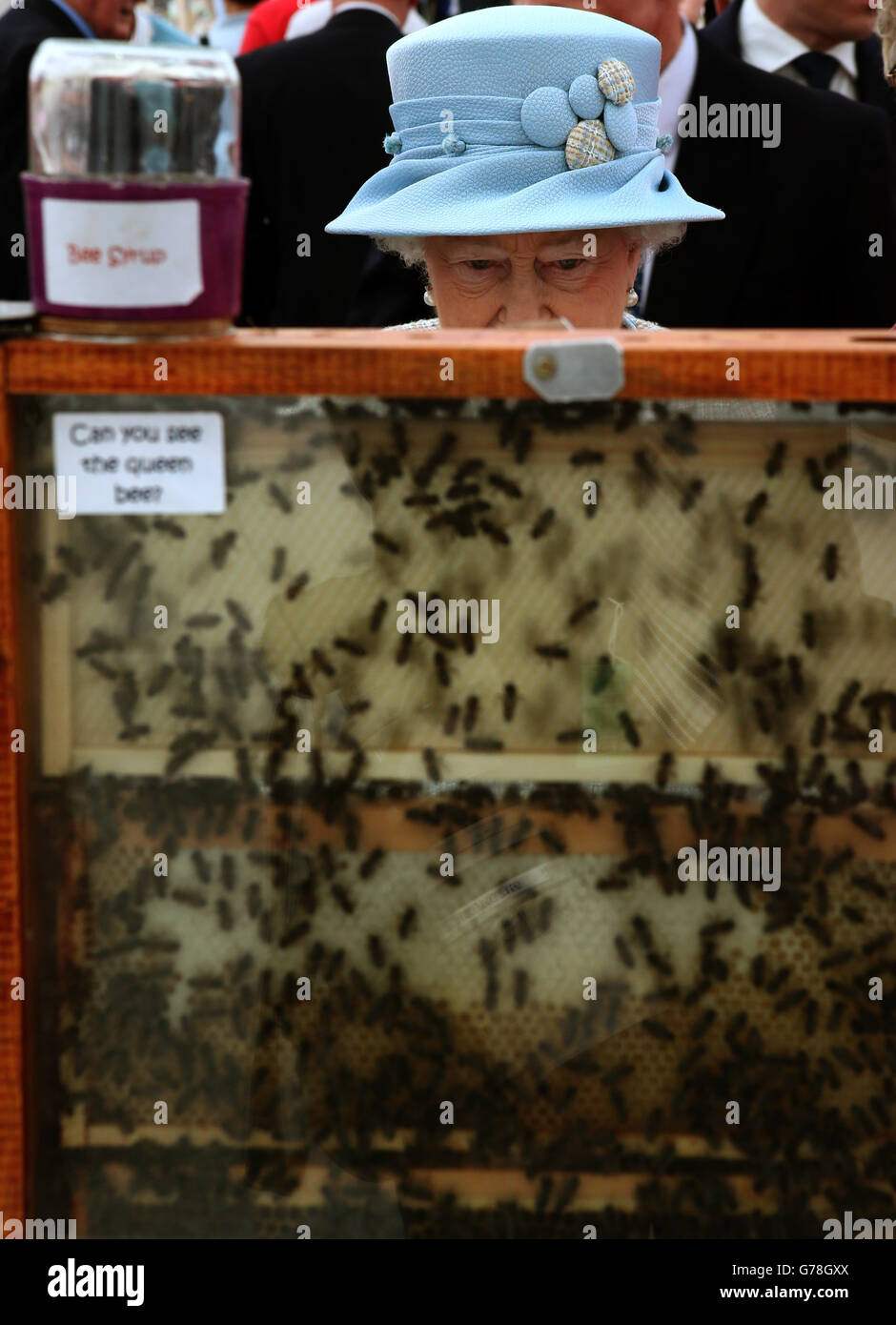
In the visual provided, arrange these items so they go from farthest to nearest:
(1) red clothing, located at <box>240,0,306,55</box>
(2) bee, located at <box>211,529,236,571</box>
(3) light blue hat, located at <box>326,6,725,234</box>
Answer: (1) red clothing, located at <box>240,0,306,55</box>
(3) light blue hat, located at <box>326,6,725,234</box>
(2) bee, located at <box>211,529,236,571</box>

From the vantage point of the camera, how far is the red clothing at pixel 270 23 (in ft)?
18.1

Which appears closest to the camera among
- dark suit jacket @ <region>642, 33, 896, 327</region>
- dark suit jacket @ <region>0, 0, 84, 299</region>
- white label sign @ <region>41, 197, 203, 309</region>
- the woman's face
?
white label sign @ <region>41, 197, 203, 309</region>

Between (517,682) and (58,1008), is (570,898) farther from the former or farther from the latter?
(58,1008)

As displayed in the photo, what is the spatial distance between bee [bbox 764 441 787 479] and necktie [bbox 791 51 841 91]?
12.0ft

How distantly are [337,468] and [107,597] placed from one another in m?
0.25

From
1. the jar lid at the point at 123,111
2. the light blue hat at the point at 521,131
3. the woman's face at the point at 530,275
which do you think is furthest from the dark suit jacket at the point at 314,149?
the jar lid at the point at 123,111

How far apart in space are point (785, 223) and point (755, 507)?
2.40 metres

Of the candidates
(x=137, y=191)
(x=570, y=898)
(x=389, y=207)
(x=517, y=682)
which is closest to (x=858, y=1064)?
(x=570, y=898)

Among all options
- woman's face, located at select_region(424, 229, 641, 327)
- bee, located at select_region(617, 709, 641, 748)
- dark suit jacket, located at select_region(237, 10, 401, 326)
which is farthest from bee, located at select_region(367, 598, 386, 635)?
dark suit jacket, located at select_region(237, 10, 401, 326)

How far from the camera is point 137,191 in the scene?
1390mm

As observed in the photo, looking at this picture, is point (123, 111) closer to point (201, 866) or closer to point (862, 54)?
point (201, 866)

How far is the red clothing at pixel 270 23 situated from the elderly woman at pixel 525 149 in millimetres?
3025

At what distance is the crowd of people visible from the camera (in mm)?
2594

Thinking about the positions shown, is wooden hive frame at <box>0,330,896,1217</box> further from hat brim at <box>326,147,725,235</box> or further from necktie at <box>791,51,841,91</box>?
necktie at <box>791,51,841,91</box>
